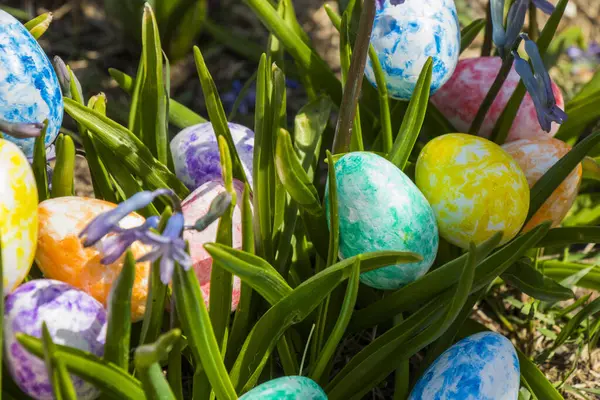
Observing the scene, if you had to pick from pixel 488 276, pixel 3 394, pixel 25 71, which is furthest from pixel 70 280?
pixel 488 276

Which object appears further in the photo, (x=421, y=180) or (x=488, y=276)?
(x=421, y=180)

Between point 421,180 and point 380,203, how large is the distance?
0.47 ft

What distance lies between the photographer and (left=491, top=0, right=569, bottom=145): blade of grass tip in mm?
1238

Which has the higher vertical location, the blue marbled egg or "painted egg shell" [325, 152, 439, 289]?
"painted egg shell" [325, 152, 439, 289]

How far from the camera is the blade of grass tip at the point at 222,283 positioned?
925 millimetres

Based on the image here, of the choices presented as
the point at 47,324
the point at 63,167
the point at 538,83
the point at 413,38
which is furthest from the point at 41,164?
the point at 538,83

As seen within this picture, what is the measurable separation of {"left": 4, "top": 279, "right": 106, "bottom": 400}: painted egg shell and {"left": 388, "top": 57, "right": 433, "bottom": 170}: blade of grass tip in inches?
19.0

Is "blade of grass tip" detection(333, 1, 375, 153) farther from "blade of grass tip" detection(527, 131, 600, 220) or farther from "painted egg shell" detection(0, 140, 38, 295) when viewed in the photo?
"painted egg shell" detection(0, 140, 38, 295)

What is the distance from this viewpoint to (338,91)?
4.59ft

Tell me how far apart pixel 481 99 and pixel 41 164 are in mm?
740

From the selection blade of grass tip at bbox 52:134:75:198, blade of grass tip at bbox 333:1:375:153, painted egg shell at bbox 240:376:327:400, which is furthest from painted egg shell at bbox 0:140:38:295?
blade of grass tip at bbox 333:1:375:153

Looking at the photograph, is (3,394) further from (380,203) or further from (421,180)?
(421,180)

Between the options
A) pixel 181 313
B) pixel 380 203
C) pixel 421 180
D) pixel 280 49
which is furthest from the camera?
pixel 280 49

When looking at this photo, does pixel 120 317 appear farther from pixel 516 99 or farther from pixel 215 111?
pixel 516 99
